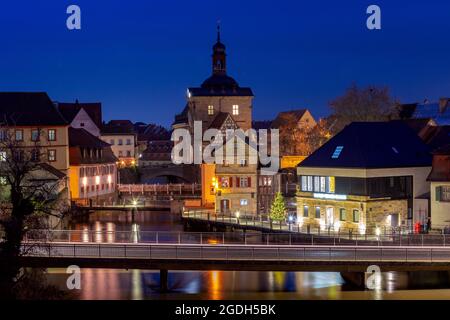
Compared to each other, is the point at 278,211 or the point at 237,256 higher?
the point at 278,211

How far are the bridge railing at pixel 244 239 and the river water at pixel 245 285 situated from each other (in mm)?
2077

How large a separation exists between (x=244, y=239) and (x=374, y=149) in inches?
577

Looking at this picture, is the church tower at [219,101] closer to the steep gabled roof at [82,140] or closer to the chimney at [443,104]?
the steep gabled roof at [82,140]

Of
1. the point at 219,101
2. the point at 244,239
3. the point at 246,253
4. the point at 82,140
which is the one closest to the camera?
the point at 246,253

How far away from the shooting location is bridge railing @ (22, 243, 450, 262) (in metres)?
41.1

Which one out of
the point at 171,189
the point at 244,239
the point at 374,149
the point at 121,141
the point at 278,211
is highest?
the point at 121,141

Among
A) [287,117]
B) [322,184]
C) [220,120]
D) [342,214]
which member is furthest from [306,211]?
[287,117]

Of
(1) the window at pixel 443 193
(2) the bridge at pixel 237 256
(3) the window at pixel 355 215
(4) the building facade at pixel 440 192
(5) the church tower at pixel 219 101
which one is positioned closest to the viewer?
(2) the bridge at pixel 237 256

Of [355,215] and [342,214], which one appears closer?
[355,215]

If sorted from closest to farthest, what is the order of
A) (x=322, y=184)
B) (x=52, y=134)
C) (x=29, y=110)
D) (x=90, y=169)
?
(x=322, y=184)
(x=52, y=134)
(x=29, y=110)
(x=90, y=169)

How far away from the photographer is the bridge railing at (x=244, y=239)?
44.8 metres

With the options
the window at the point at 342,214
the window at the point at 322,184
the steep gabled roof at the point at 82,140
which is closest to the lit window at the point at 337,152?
the window at the point at 322,184

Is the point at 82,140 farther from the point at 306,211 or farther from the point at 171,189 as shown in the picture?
the point at 306,211

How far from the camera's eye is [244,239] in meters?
47.6
